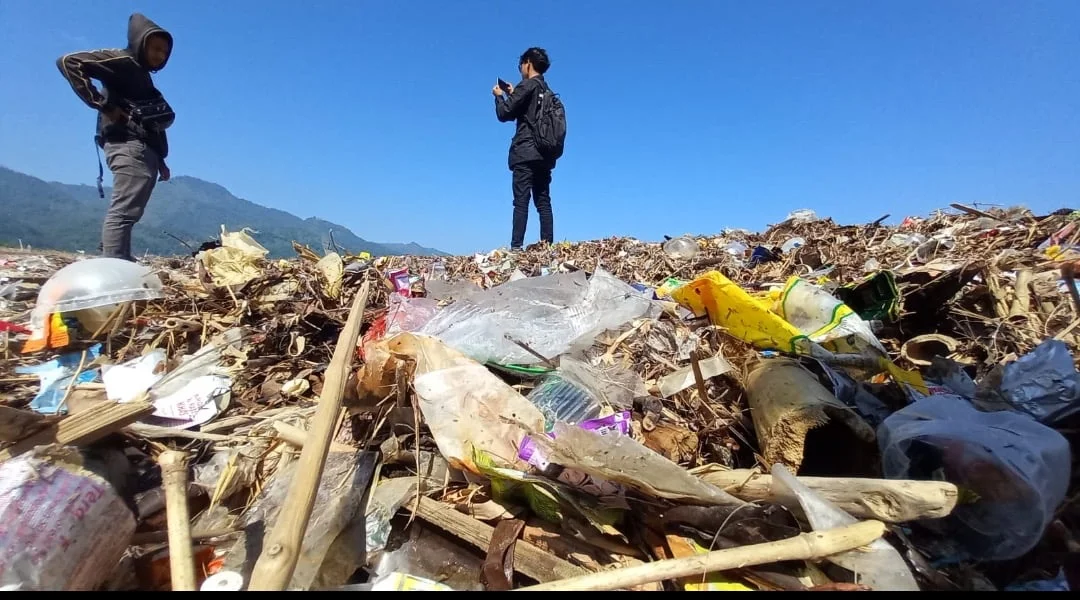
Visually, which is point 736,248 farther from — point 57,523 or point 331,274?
point 57,523

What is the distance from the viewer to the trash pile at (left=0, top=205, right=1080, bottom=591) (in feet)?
3.29

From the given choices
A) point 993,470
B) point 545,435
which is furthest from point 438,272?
point 993,470

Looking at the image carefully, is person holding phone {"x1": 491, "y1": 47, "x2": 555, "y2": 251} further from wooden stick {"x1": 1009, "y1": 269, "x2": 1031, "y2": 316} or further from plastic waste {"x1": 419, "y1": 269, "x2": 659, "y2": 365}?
wooden stick {"x1": 1009, "y1": 269, "x2": 1031, "y2": 316}

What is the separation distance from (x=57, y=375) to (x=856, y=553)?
3.10m

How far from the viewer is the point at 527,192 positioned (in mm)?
5484

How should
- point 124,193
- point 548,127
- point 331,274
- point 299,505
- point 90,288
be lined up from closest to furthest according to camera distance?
point 299,505 < point 90,288 < point 331,274 < point 124,193 < point 548,127

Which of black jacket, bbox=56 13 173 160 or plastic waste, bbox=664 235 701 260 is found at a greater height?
black jacket, bbox=56 13 173 160

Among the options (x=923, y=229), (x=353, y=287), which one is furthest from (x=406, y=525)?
(x=923, y=229)

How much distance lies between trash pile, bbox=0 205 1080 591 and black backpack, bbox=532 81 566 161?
301cm

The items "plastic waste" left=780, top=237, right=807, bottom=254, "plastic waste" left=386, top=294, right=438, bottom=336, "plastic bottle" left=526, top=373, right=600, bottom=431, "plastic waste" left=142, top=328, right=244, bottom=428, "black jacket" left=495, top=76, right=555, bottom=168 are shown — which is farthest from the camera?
"black jacket" left=495, top=76, right=555, bottom=168

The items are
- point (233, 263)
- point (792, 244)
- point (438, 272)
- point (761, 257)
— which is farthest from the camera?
A: point (792, 244)

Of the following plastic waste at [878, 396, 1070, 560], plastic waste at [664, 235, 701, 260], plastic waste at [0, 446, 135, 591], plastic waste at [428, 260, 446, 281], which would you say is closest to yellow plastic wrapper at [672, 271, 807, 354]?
plastic waste at [878, 396, 1070, 560]

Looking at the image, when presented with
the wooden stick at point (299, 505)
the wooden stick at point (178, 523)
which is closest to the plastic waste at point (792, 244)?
the wooden stick at point (299, 505)

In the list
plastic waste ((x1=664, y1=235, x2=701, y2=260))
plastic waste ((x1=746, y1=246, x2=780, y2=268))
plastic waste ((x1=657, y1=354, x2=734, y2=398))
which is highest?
plastic waste ((x1=664, y1=235, x2=701, y2=260))
